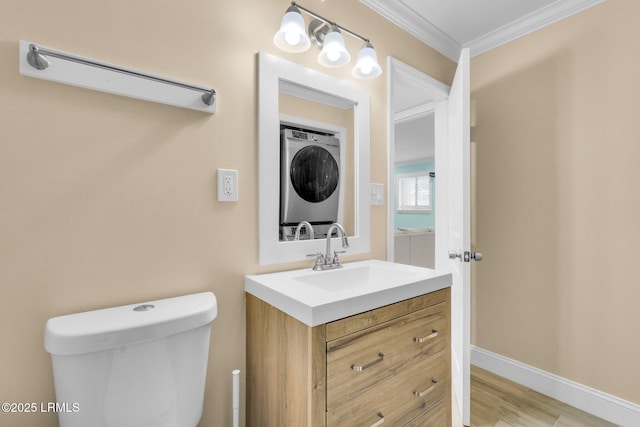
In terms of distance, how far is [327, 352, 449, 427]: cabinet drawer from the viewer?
3.13 ft

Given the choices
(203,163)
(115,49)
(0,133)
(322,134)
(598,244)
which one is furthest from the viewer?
(598,244)

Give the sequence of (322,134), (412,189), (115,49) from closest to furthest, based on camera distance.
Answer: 1. (115,49)
2. (322,134)
3. (412,189)

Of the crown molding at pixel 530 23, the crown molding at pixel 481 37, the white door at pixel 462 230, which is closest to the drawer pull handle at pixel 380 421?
the white door at pixel 462 230

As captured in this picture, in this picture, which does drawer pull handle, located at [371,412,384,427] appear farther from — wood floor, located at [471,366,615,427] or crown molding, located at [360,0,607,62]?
crown molding, located at [360,0,607,62]

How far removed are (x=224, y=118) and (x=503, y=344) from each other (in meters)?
2.34

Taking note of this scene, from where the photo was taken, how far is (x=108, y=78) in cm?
94

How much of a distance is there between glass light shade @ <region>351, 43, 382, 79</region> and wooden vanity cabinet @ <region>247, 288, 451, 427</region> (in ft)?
3.78

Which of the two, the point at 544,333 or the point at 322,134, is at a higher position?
the point at 322,134

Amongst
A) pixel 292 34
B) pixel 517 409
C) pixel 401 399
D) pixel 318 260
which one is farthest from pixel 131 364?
pixel 517 409

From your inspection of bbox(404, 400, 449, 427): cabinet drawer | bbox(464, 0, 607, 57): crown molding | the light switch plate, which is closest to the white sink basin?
the light switch plate

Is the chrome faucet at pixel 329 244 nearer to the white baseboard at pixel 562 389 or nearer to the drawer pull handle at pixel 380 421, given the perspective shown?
the drawer pull handle at pixel 380 421

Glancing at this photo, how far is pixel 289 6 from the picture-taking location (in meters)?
1.39

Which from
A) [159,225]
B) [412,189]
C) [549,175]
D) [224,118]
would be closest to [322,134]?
[224,118]

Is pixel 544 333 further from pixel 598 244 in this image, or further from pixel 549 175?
pixel 549 175
